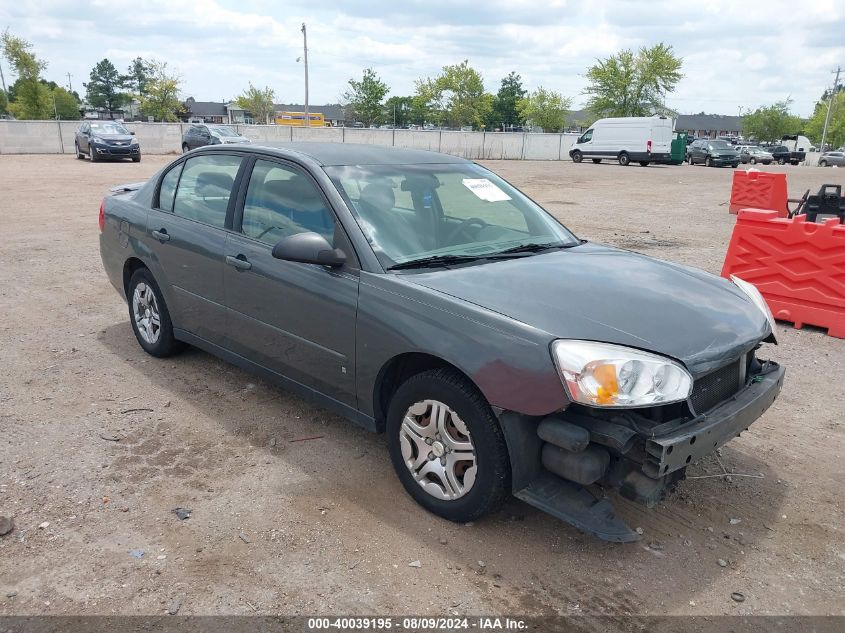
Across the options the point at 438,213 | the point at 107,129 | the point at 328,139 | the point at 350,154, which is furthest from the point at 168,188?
the point at 328,139

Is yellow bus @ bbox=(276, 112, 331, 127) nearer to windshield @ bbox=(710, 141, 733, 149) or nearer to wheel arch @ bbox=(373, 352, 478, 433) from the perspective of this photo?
windshield @ bbox=(710, 141, 733, 149)

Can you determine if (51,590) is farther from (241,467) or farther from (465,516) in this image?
(465,516)

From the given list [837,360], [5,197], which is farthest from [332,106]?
[837,360]

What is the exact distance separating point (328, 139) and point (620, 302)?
38488mm

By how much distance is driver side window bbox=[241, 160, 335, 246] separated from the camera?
372 cm

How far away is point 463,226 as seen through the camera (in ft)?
12.8

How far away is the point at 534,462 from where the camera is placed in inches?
112

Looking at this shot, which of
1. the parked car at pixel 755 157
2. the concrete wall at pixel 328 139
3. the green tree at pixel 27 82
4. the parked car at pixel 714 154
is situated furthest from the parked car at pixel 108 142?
the parked car at pixel 755 157

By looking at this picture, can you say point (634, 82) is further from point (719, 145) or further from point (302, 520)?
point (302, 520)

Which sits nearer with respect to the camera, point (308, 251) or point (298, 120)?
point (308, 251)

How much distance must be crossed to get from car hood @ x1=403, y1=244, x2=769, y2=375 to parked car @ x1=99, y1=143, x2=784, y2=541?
0.04 feet

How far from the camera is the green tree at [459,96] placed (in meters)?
83.4

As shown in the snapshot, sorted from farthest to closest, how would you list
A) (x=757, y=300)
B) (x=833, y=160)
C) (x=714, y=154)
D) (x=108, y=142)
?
1. (x=833, y=160)
2. (x=714, y=154)
3. (x=108, y=142)
4. (x=757, y=300)

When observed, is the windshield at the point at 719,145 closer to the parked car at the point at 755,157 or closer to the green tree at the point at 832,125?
the parked car at the point at 755,157
